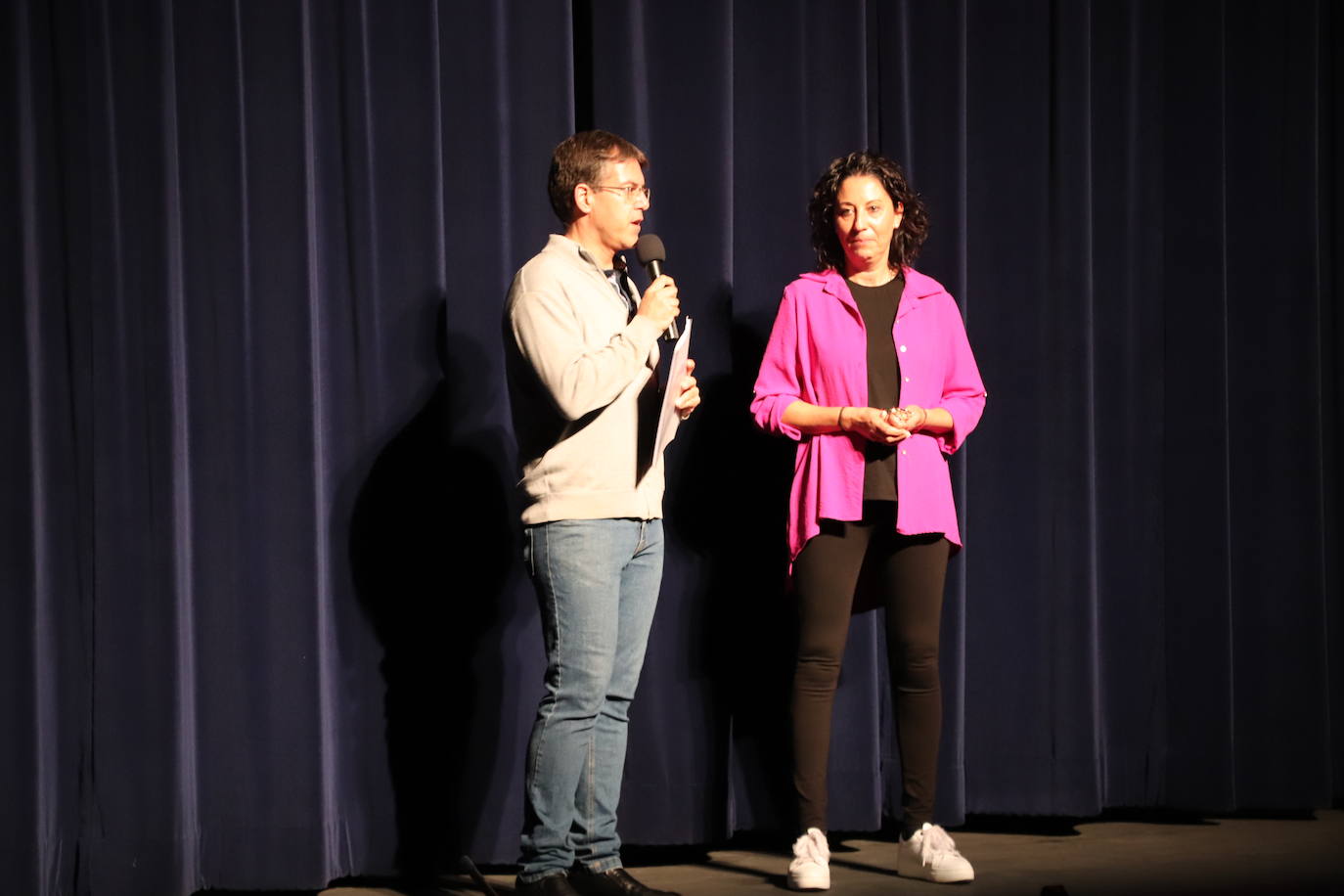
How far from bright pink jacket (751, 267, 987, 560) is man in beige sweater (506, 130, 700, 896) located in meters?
0.40

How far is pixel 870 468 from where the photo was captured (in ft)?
8.93

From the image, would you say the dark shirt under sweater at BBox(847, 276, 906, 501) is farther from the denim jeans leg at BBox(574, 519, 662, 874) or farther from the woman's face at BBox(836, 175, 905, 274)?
the denim jeans leg at BBox(574, 519, 662, 874)

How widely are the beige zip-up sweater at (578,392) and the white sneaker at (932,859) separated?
3.16 feet

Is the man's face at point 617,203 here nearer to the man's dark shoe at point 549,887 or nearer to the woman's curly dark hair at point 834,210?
the woman's curly dark hair at point 834,210

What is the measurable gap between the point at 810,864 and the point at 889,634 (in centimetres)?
51

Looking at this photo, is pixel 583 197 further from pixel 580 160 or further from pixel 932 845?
pixel 932 845

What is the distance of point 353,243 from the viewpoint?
2980 millimetres

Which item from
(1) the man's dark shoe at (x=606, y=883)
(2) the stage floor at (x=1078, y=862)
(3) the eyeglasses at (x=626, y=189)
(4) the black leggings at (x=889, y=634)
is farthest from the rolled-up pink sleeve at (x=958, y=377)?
(1) the man's dark shoe at (x=606, y=883)

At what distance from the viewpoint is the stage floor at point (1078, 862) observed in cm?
276

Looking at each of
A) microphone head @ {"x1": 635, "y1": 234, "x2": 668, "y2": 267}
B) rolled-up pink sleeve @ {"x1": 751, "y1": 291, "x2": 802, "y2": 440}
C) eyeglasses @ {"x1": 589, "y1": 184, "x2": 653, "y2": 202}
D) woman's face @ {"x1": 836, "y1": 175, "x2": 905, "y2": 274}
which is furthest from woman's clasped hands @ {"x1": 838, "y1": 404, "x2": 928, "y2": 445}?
eyeglasses @ {"x1": 589, "y1": 184, "x2": 653, "y2": 202}

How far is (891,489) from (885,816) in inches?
41.2

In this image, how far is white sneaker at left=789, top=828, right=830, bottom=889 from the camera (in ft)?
8.84

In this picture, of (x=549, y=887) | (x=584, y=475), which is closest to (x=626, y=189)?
(x=584, y=475)

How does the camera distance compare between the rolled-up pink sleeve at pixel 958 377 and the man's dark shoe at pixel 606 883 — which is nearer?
the man's dark shoe at pixel 606 883
